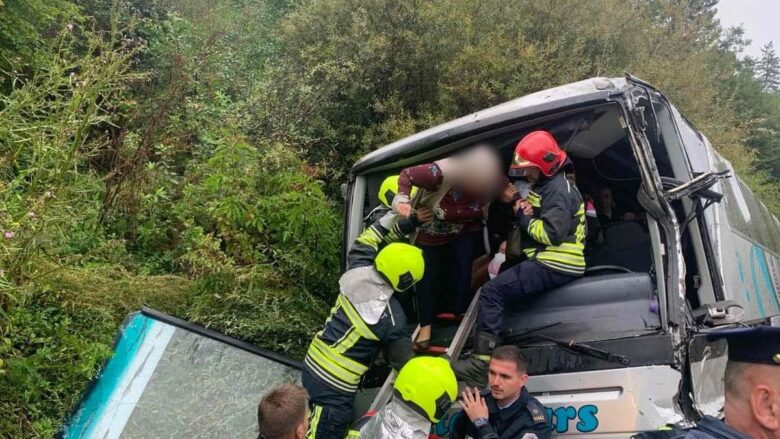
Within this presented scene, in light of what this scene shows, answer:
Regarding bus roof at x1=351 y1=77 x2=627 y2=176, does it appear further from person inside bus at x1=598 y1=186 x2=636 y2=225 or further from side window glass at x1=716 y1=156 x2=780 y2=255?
person inside bus at x1=598 y1=186 x2=636 y2=225

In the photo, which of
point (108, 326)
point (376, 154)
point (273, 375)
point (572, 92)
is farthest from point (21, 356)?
point (572, 92)

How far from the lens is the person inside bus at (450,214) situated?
146 inches

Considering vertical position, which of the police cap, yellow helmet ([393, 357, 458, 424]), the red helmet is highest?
the red helmet

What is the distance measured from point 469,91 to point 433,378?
556 centimetres

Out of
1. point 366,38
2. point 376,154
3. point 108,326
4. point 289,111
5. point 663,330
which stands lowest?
point 108,326

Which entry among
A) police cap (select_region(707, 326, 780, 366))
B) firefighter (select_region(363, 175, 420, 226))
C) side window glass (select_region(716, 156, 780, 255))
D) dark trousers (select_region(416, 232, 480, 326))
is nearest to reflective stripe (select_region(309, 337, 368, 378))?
dark trousers (select_region(416, 232, 480, 326))

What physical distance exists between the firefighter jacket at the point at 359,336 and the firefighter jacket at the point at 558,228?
82cm

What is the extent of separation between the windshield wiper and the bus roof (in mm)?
1171

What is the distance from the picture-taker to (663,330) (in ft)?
8.83

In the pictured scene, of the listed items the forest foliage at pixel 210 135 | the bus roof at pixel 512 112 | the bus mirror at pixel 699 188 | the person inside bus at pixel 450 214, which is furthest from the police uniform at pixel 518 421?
the forest foliage at pixel 210 135

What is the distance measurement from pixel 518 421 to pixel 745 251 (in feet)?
6.79

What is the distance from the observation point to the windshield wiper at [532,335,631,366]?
8.83 feet

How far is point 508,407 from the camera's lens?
9.43 feet

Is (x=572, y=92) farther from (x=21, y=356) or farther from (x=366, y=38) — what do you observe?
(x=366, y=38)
